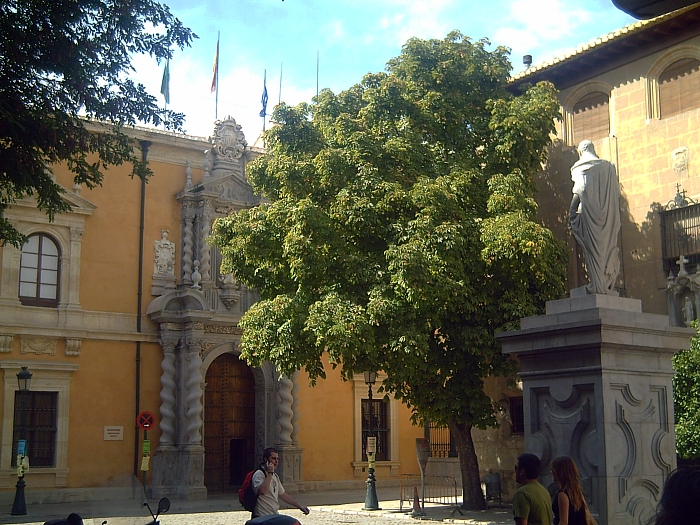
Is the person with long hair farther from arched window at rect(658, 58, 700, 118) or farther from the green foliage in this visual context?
arched window at rect(658, 58, 700, 118)

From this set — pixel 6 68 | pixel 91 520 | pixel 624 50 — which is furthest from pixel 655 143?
pixel 91 520

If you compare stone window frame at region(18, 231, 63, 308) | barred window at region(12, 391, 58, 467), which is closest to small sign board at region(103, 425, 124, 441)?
barred window at region(12, 391, 58, 467)

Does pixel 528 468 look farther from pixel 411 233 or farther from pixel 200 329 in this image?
pixel 200 329

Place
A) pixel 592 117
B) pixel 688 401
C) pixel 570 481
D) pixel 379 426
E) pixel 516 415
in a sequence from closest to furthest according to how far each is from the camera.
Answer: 1. pixel 570 481
2. pixel 688 401
3. pixel 592 117
4. pixel 516 415
5. pixel 379 426

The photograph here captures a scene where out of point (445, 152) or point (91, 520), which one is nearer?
point (91, 520)

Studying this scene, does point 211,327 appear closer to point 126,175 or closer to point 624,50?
point 126,175

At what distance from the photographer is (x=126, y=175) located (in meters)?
28.6

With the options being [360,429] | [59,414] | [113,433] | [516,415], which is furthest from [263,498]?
[360,429]

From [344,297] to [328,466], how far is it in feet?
44.6

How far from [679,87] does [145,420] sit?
1650 cm

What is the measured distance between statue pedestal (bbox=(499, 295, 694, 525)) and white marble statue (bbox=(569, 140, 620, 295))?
0.40 metres

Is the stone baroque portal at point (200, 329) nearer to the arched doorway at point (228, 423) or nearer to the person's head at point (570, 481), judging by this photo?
the arched doorway at point (228, 423)

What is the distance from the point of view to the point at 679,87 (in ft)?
67.7

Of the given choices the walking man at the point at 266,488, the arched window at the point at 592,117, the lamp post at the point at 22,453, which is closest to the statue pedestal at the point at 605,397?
the walking man at the point at 266,488
